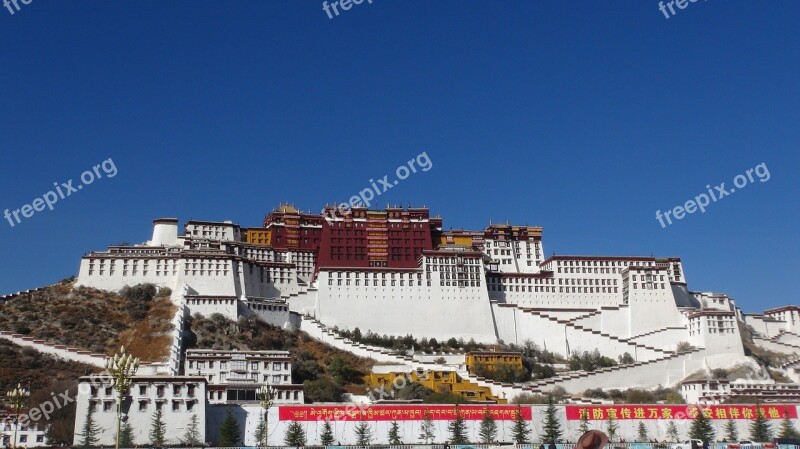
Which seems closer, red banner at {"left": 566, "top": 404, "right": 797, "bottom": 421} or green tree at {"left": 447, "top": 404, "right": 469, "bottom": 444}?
green tree at {"left": 447, "top": 404, "right": 469, "bottom": 444}

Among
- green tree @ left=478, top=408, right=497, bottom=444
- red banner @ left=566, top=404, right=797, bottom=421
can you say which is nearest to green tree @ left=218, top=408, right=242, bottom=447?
green tree @ left=478, top=408, right=497, bottom=444

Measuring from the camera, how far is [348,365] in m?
70.4

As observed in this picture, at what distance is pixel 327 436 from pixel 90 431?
14.1m

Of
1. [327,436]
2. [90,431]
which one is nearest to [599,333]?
[327,436]

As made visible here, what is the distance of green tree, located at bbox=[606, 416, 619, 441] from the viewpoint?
54906 mm

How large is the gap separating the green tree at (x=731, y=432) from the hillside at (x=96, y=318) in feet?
141

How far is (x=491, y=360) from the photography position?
7375 cm

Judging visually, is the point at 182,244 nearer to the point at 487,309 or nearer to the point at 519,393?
the point at 487,309

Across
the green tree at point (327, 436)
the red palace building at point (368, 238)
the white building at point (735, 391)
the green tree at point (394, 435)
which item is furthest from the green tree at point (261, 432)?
the red palace building at point (368, 238)

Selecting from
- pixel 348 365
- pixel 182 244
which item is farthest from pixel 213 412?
pixel 182 244

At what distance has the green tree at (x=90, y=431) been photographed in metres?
48.3

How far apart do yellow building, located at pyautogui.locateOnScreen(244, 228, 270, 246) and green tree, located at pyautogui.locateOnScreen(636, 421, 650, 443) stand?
5571 centimetres

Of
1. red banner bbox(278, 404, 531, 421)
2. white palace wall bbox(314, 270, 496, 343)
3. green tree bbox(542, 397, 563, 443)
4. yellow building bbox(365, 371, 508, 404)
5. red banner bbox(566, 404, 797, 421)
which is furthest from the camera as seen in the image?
white palace wall bbox(314, 270, 496, 343)

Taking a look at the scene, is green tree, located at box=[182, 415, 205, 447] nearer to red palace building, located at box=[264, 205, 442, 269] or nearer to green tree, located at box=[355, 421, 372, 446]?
green tree, located at box=[355, 421, 372, 446]
